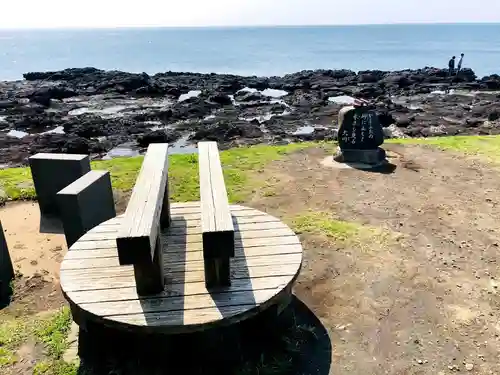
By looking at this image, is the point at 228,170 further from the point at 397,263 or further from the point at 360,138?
the point at 397,263

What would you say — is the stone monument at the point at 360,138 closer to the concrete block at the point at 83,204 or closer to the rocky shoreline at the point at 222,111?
the concrete block at the point at 83,204

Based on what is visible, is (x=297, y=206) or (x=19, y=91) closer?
(x=297, y=206)

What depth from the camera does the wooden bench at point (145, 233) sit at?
3484 millimetres

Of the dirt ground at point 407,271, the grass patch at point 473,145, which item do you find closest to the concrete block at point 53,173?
the dirt ground at point 407,271

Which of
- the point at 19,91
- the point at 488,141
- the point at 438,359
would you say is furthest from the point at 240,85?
the point at 438,359

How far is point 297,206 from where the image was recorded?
27.1ft

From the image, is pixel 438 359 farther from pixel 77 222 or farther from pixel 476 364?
pixel 77 222

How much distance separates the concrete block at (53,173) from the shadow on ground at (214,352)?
3.81 meters

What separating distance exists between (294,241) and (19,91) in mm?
35066

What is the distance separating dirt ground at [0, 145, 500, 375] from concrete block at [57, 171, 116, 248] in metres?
0.73

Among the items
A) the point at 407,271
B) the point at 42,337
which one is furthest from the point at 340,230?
the point at 42,337

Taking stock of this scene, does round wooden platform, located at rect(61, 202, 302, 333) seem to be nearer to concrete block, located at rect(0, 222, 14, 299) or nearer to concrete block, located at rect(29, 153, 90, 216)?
concrete block, located at rect(0, 222, 14, 299)

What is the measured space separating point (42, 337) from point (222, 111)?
21.8 m

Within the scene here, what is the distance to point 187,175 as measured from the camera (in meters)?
10.2
